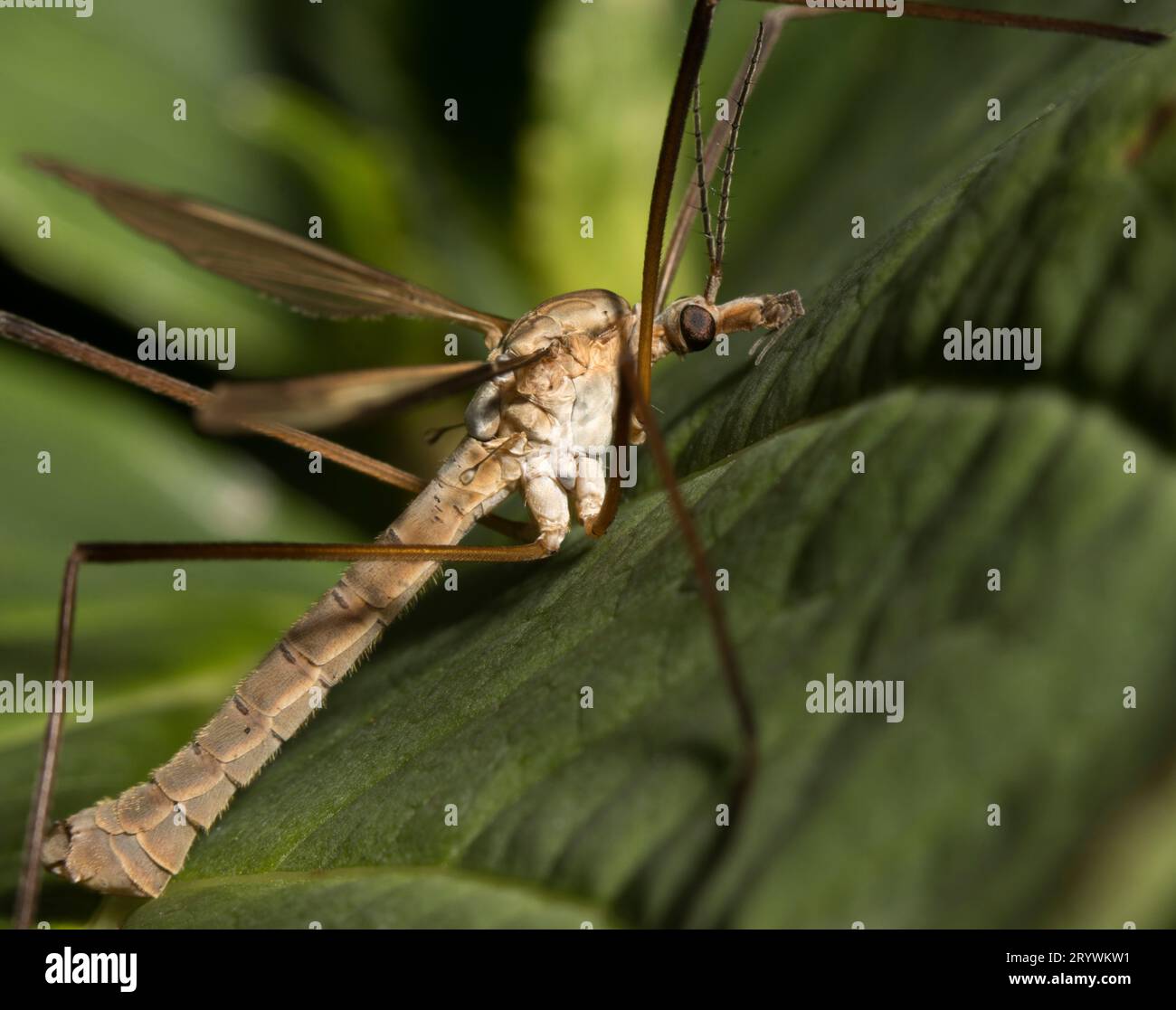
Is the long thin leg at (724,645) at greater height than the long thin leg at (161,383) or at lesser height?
lesser

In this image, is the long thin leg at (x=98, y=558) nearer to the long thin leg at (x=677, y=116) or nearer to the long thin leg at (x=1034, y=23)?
the long thin leg at (x=677, y=116)

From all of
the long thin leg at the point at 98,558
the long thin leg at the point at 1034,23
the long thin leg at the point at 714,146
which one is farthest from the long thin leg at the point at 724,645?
the long thin leg at the point at 1034,23

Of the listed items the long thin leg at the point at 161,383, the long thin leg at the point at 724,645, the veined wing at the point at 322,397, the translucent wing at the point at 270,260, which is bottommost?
the long thin leg at the point at 724,645

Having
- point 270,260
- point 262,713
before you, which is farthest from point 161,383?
point 262,713

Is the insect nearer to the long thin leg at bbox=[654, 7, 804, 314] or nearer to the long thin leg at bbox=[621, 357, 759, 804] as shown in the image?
the long thin leg at bbox=[654, 7, 804, 314]

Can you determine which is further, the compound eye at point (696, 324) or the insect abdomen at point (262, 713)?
the compound eye at point (696, 324)

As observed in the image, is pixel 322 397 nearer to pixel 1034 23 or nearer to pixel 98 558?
pixel 98 558

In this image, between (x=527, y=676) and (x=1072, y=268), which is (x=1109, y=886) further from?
(x=527, y=676)

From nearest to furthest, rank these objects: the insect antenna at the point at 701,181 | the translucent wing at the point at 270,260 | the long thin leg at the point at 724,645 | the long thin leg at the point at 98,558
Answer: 1. the long thin leg at the point at 724,645
2. the long thin leg at the point at 98,558
3. the translucent wing at the point at 270,260
4. the insect antenna at the point at 701,181
